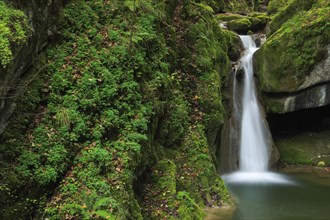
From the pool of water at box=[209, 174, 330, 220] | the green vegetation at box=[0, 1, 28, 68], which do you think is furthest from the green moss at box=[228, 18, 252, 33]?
the green vegetation at box=[0, 1, 28, 68]

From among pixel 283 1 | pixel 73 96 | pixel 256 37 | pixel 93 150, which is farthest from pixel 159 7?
pixel 283 1

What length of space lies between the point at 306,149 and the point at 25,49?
13.7 m

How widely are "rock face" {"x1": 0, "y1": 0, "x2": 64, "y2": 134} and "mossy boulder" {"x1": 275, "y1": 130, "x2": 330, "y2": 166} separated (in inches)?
484

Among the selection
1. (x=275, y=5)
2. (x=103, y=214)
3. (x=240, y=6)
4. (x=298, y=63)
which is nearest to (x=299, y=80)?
(x=298, y=63)

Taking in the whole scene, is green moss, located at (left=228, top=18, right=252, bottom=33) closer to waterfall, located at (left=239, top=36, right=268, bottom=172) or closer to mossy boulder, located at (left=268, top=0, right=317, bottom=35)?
mossy boulder, located at (left=268, top=0, right=317, bottom=35)

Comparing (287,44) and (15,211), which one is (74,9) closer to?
(15,211)

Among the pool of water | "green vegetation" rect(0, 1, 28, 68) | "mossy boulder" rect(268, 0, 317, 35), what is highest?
"mossy boulder" rect(268, 0, 317, 35)

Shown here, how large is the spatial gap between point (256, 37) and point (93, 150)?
1455 cm

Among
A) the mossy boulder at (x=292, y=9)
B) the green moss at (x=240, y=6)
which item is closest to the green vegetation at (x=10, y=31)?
the mossy boulder at (x=292, y=9)

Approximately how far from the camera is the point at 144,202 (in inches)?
295

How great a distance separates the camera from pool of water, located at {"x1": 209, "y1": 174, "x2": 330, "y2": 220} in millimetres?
8648

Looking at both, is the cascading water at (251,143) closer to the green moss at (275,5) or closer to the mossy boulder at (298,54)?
the mossy boulder at (298,54)

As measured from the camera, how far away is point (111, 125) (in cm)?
711

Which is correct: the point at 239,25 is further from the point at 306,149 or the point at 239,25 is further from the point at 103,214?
the point at 103,214
